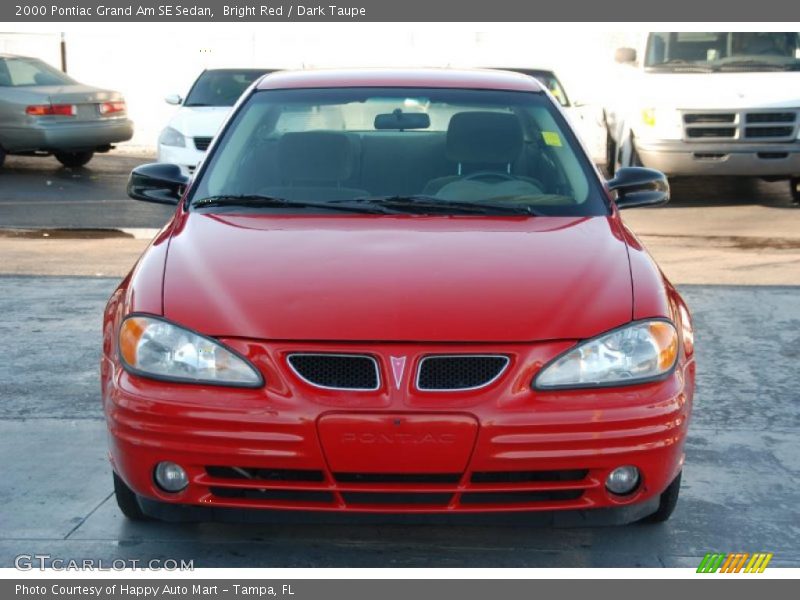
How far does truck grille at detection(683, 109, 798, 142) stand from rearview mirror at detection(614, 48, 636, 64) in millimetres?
1363

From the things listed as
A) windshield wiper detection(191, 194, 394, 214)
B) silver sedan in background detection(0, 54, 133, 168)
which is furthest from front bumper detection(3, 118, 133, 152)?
windshield wiper detection(191, 194, 394, 214)

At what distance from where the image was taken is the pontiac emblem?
3842 millimetres

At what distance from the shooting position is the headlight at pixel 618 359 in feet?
12.8

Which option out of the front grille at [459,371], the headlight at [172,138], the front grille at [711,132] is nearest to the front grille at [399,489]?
the front grille at [459,371]

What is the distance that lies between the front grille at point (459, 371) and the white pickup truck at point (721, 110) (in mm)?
9686

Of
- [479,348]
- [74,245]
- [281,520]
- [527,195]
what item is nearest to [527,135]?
[527,195]

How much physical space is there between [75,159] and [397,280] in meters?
13.9

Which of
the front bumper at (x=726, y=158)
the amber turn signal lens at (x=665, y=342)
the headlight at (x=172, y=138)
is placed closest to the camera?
the amber turn signal lens at (x=665, y=342)

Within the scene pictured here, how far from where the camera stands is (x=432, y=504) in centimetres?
389

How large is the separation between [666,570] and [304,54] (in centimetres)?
1694

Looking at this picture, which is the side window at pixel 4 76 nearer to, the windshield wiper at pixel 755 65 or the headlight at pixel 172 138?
the headlight at pixel 172 138

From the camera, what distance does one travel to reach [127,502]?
14.5 feet

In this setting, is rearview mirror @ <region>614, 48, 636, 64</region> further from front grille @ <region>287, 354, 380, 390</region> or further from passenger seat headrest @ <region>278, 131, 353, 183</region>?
front grille @ <region>287, 354, 380, 390</region>

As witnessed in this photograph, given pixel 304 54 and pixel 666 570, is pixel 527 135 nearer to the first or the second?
pixel 666 570
